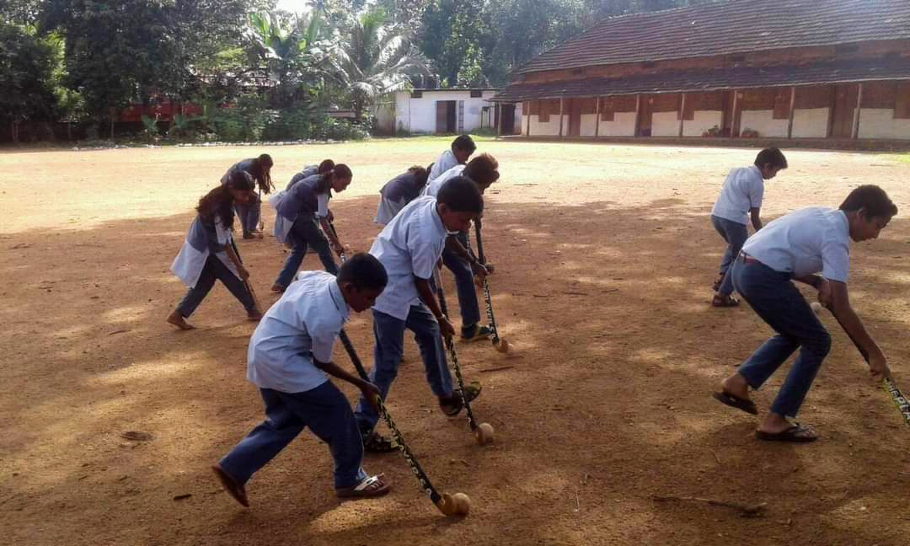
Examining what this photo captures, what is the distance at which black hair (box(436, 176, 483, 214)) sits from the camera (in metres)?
3.77

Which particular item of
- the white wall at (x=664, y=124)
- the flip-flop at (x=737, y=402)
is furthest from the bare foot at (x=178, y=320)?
the white wall at (x=664, y=124)

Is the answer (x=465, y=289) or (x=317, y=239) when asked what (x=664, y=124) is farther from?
(x=465, y=289)

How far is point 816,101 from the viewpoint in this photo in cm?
2881

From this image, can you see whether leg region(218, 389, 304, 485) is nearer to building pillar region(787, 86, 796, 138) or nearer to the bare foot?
the bare foot

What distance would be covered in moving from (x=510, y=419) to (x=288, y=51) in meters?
35.6

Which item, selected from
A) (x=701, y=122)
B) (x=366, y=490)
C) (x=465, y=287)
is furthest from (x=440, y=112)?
(x=366, y=490)

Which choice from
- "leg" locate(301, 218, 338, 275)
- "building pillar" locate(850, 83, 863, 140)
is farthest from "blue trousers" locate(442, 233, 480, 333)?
"building pillar" locate(850, 83, 863, 140)

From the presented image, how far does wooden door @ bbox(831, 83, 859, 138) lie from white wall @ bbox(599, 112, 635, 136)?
9.29 m

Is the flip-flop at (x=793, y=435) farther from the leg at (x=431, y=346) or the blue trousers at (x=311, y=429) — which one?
the blue trousers at (x=311, y=429)

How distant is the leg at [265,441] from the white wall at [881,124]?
94.9 feet

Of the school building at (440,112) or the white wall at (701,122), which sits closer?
the white wall at (701,122)

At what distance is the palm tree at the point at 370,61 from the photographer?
40.1 metres

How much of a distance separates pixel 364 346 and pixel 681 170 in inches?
579

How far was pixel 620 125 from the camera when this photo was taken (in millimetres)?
36000
